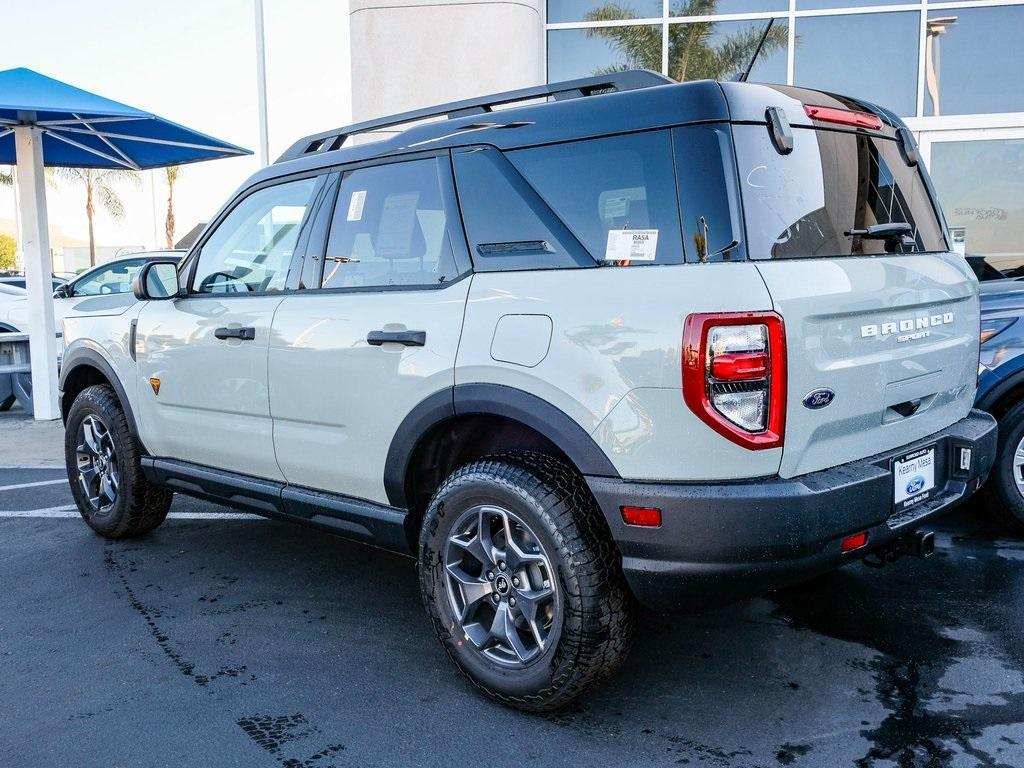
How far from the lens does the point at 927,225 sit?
11.5 feet

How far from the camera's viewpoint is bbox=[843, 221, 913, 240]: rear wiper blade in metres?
3.01

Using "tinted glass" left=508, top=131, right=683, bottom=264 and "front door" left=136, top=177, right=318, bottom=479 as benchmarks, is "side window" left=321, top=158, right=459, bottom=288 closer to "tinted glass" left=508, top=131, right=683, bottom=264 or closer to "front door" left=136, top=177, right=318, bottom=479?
"front door" left=136, top=177, right=318, bottom=479

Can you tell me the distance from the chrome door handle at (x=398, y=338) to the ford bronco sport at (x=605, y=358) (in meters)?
0.01

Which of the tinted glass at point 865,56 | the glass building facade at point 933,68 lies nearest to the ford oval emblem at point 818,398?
the glass building facade at point 933,68

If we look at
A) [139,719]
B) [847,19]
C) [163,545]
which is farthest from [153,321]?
[847,19]

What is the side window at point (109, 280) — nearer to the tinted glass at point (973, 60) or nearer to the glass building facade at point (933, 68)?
the glass building facade at point (933, 68)

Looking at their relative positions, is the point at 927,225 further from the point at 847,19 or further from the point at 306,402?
the point at 847,19

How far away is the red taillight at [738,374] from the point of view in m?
2.50

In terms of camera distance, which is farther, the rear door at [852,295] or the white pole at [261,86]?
the white pole at [261,86]

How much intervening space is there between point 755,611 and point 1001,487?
1668 millimetres

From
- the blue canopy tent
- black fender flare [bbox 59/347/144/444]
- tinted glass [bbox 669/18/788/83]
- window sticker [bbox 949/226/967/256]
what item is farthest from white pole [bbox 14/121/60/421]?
window sticker [bbox 949/226/967/256]

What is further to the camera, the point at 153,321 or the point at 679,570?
the point at 153,321

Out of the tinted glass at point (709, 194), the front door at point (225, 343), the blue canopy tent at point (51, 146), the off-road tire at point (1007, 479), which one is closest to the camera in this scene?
the tinted glass at point (709, 194)

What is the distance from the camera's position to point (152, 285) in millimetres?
4789
